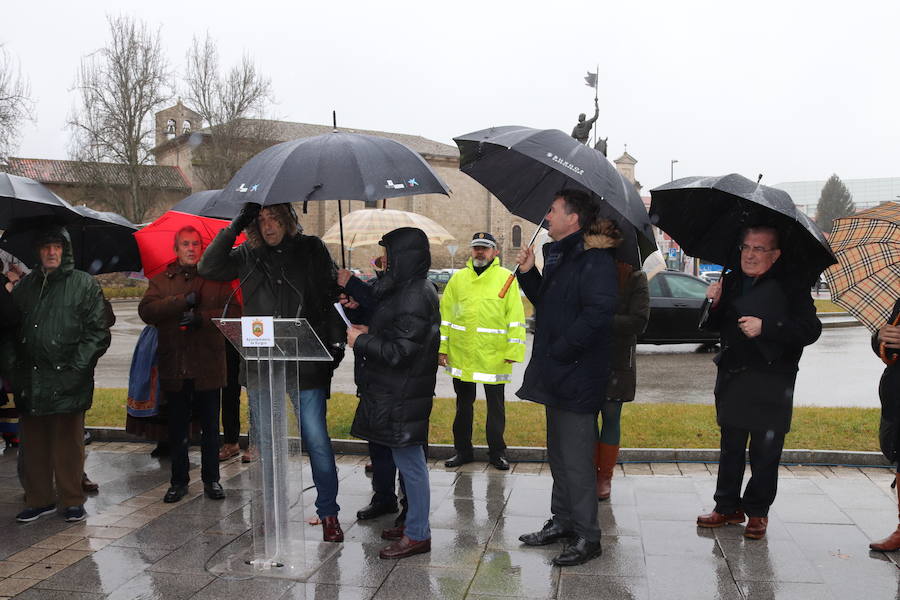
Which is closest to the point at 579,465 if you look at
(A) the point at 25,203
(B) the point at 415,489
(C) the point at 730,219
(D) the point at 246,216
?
(B) the point at 415,489

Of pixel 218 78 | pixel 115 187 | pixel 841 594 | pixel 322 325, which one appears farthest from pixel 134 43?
pixel 841 594

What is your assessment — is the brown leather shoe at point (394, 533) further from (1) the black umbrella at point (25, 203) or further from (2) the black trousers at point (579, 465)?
(1) the black umbrella at point (25, 203)

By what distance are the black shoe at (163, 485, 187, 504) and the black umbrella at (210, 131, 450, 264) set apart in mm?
2412

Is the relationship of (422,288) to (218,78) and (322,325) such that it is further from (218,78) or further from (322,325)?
(218,78)

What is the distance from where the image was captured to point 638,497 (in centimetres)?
573

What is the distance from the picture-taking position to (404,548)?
4.49 m

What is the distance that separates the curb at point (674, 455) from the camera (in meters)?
6.54

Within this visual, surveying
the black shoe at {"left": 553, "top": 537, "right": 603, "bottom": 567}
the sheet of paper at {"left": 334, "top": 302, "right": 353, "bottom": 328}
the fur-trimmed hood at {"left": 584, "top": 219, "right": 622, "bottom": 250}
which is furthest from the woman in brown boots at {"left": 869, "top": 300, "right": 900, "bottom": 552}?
the sheet of paper at {"left": 334, "top": 302, "right": 353, "bottom": 328}

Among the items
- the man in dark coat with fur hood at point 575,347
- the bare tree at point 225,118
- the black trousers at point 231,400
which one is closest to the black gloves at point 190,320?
the black trousers at point 231,400

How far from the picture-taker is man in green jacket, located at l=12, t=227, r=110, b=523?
209 inches

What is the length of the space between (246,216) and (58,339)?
6.19 feet

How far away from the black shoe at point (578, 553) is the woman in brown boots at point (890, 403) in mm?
1711

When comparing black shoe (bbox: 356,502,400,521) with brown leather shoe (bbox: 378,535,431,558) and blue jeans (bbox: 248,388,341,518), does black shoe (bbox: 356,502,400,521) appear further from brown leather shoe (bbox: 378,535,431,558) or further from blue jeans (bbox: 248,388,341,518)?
brown leather shoe (bbox: 378,535,431,558)

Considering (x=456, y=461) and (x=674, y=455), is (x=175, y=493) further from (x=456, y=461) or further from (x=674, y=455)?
(x=674, y=455)
